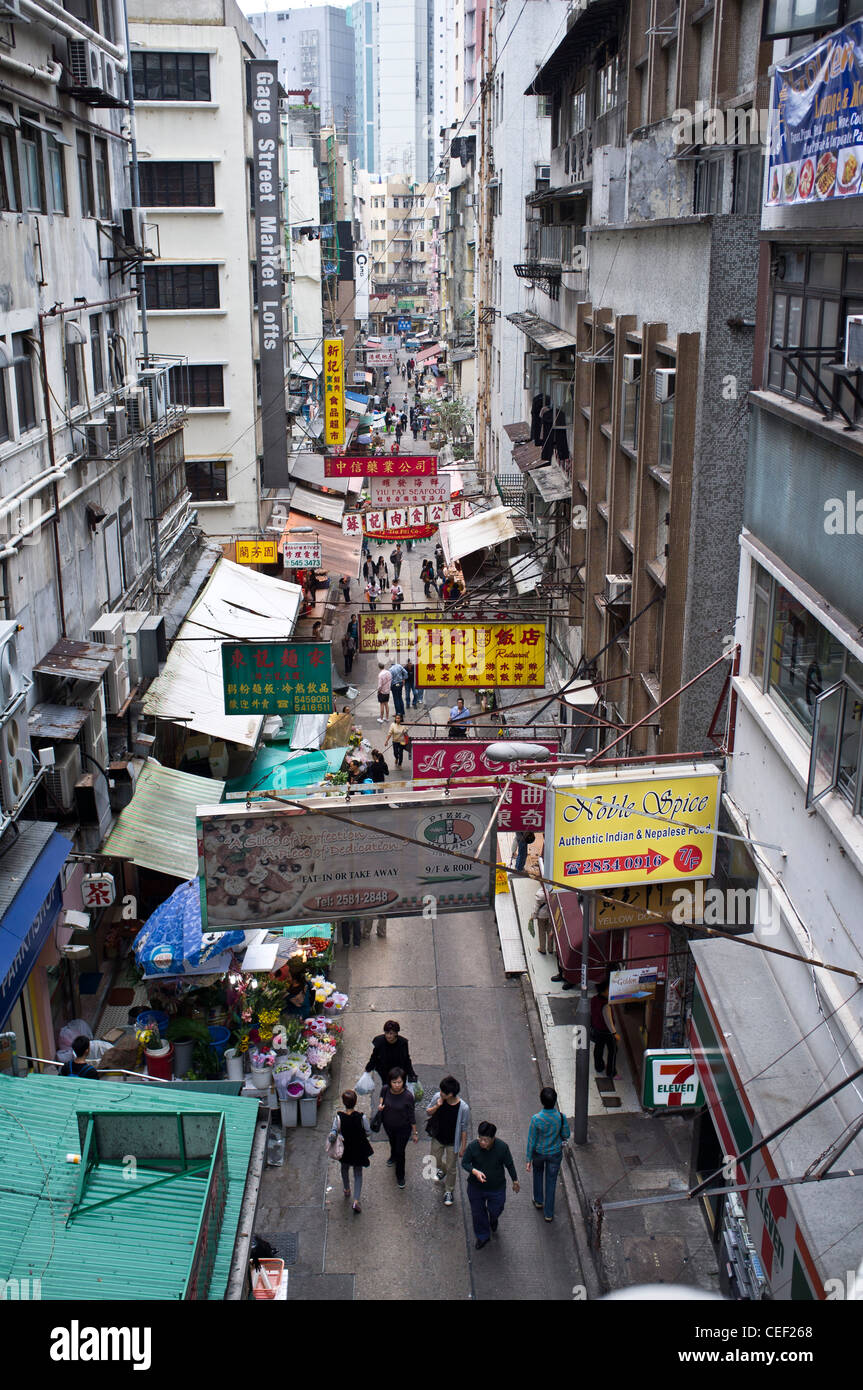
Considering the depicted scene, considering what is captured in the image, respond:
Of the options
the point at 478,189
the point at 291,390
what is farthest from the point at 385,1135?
the point at 478,189

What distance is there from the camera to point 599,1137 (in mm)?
13789

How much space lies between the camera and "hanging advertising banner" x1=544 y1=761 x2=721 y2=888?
10.8 m

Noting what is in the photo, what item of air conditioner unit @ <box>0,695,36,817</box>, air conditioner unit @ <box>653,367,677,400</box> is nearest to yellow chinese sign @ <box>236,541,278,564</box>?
air conditioner unit @ <box>653,367,677,400</box>

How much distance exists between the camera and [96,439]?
714 inches

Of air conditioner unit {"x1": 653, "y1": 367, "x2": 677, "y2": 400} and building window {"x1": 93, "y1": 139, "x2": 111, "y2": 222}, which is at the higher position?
building window {"x1": 93, "y1": 139, "x2": 111, "y2": 222}

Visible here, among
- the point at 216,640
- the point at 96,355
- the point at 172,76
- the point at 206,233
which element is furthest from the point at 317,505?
the point at 96,355

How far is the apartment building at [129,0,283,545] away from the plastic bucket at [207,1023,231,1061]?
2452 cm

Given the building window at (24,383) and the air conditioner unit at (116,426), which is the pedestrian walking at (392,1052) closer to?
the building window at (24,383)

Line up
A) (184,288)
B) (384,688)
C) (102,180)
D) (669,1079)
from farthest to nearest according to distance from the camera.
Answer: (184,288), (384,688), (102,180), (669,1079)

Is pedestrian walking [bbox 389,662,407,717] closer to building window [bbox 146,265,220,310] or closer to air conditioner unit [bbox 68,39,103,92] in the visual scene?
air conditioner unit [bbox 68,39,103,92]

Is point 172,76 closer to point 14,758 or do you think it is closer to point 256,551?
point 256,551

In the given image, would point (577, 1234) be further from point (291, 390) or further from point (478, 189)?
point (478, 189)

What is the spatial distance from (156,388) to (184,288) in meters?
13.6

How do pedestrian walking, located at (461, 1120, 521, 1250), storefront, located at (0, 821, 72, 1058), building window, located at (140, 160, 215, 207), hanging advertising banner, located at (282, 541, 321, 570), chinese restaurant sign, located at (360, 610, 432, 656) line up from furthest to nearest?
building window, located at (140, 160, 215, 207) < hanging advertising banner, located at (282, 541, 321, 570) < chinese restaurant sign, located at (360, 610, 432, 656) < storefront, located at (0, 821, 72, 1058) < pedestrian walking, located at (461, 1120, 521, 1250)
